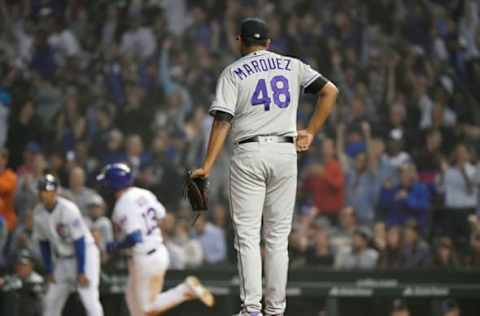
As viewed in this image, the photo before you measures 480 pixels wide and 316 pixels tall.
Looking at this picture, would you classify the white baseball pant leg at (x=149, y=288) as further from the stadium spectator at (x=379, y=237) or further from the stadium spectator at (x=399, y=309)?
the stadium spectator at (x=379, y=237)

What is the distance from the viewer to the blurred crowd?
13.7m

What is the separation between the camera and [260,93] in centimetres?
715

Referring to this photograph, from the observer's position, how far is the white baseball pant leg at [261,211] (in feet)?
23.2

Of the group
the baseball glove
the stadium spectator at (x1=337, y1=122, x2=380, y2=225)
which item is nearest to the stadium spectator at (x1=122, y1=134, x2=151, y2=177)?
the stadium spectator at (x1=337, y1=122, x2=380, y2=225)

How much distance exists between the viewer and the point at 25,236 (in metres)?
13.5

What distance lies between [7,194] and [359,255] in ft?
14.5

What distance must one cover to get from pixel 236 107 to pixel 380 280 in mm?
5978

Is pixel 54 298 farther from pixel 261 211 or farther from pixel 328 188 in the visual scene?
pixel 261 211

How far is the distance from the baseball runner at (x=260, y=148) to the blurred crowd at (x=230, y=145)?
20.0ft

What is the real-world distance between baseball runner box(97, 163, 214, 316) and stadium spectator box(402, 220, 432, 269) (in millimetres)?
3405

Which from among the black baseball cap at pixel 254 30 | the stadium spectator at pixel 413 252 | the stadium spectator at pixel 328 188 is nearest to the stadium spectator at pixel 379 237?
the stadium spectator at pixel 413 252

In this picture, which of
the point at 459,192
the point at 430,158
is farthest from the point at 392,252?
the point at 430,158

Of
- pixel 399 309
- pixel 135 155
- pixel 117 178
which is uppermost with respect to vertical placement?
pixel 135 155

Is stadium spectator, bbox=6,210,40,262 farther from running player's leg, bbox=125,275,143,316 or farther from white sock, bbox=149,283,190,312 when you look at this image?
white sock, bbox=149,283,190,312
